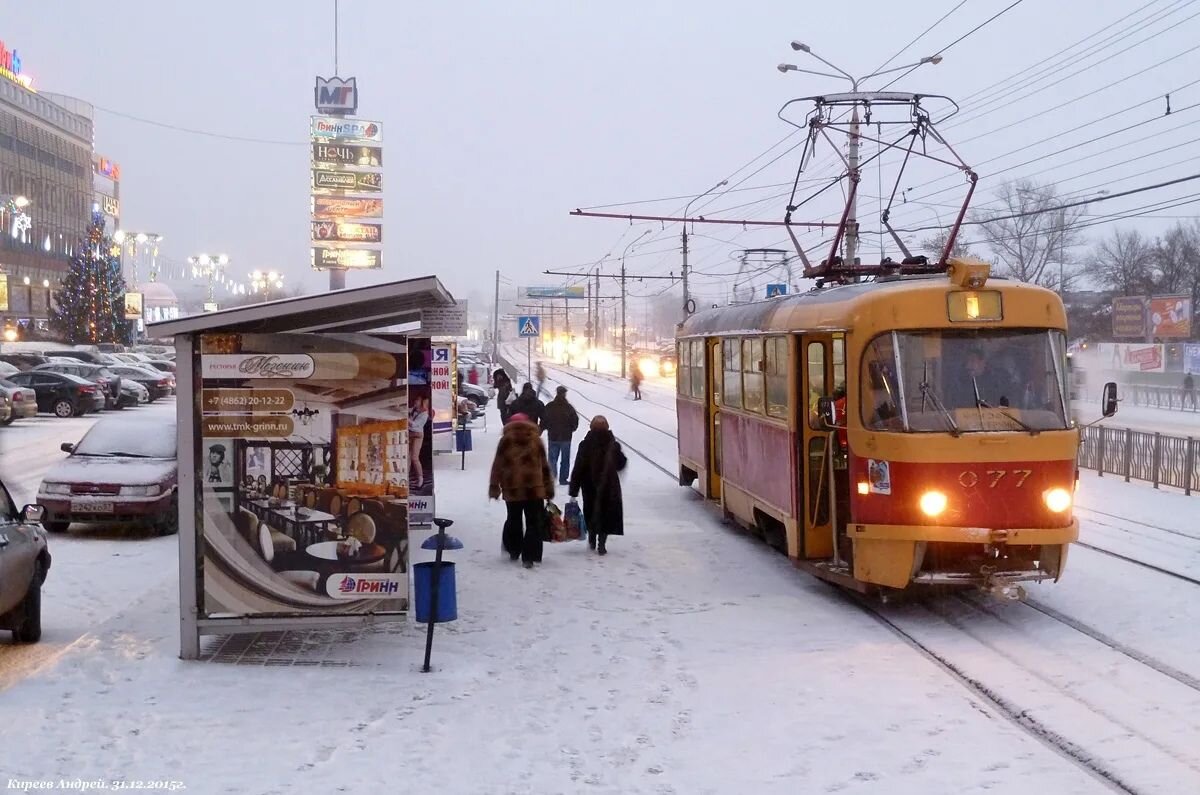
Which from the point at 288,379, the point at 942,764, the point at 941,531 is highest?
the point at 288,379

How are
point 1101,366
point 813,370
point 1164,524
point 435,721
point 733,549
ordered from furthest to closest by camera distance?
point 1101,366 → point 1164,524 → point 733,549 → point 813,370 → point 435,721

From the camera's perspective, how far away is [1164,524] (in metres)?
15.9

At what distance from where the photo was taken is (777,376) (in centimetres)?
1252

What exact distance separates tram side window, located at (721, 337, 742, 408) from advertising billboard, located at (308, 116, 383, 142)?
4079 cm

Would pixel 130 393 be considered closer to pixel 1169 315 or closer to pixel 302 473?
pixel 302 473

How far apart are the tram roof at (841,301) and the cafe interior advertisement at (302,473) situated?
4.13 m

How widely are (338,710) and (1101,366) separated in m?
51.6

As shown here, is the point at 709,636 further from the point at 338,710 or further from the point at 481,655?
the point at 338,710

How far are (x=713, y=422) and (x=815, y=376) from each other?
514cm

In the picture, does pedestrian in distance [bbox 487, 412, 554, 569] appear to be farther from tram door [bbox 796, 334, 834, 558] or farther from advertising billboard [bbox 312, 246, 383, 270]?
advertising billboard [bbox 312, 246, 383, 270]

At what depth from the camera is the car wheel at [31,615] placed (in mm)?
9430

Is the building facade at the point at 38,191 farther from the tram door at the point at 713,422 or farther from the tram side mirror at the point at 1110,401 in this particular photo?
the tram side mirror at the point at 1110,401

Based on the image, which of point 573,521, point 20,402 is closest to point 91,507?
point 573,521

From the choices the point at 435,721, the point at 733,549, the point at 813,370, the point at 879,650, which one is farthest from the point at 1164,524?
the point at 435,721
